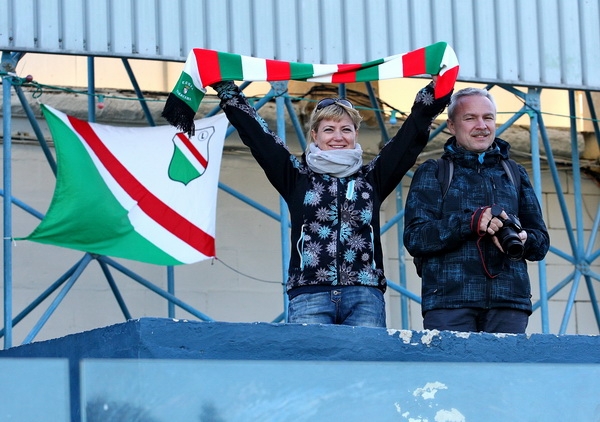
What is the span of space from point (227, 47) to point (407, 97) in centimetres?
294

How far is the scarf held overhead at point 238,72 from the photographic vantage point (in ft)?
18.1

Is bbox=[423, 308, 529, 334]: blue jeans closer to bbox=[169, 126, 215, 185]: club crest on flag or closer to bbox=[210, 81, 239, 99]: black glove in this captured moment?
bbox=[210, 81, 239, 99]: black glove

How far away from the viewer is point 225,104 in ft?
17.4

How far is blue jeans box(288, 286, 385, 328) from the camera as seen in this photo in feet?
16.3

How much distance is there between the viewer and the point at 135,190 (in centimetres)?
779

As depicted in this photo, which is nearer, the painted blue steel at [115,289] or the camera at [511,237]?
the camera at [511,237]

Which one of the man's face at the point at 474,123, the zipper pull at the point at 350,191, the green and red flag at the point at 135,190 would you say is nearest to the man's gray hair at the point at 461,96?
the man's face at the point at 474,123

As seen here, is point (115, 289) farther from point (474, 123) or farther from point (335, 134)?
point (474, 123)

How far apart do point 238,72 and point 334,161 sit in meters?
0.74

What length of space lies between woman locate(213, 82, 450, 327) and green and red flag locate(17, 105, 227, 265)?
2.45 m

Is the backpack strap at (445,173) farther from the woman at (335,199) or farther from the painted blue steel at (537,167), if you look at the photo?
the painted blue steel at (537,167)

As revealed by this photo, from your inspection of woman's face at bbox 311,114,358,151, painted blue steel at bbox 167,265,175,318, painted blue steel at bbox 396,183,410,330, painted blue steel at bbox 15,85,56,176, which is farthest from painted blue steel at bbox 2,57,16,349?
painted blue steel at bbox 396,183,410,330

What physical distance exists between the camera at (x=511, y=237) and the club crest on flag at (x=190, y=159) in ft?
10.3

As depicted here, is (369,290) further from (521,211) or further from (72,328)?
(72,328)
